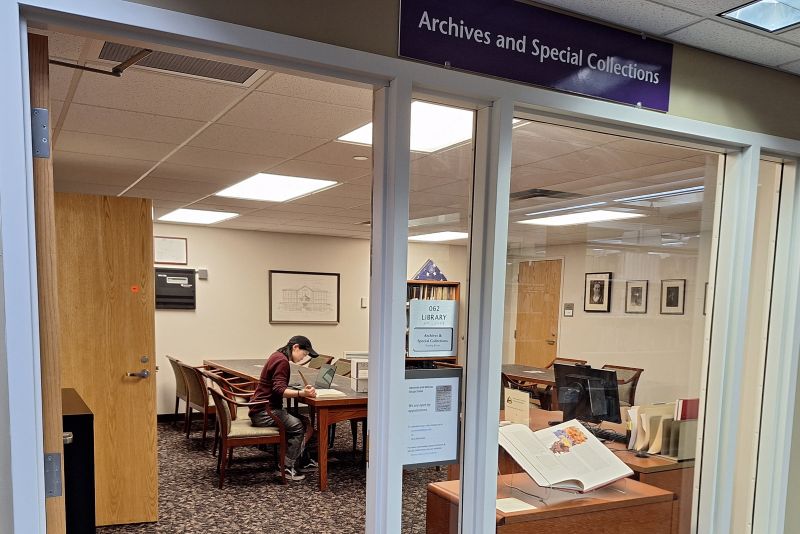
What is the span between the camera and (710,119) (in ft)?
7.04

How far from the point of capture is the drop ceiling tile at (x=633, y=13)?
5.71 feet

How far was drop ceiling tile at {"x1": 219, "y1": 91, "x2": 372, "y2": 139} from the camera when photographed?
2523 millimetres

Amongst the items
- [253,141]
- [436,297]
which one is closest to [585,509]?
[436,297]

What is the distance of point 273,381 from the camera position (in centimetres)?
478

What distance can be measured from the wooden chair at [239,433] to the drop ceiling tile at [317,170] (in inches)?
77.8

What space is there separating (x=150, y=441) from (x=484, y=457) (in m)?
2.90

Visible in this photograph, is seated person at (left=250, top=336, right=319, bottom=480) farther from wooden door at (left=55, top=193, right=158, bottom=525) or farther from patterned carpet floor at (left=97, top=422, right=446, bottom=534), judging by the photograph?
wooden door at (left=55, top=193, right=158, bottom=525)

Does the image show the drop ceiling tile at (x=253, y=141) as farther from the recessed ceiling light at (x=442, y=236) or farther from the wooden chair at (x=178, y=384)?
the wooden chair at (x=178, y=384)

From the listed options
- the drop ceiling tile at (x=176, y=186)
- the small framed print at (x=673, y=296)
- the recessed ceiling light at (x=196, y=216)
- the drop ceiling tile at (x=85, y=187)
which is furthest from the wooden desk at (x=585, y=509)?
the recessed ceiling light at (x=196, y=216)

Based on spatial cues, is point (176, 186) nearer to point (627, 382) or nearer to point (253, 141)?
point (253, 141)

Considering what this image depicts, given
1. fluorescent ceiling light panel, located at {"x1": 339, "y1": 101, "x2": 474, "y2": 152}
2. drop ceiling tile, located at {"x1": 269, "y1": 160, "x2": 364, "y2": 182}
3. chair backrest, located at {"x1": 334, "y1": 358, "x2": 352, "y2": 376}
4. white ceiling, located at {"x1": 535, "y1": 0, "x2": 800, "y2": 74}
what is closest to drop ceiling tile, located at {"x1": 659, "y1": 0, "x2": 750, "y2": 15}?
white ceiling, located at {"x1": 535, "y1": 0, "x2": 800, "y2": 74}

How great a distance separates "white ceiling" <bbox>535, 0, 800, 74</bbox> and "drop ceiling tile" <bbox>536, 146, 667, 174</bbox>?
637mm

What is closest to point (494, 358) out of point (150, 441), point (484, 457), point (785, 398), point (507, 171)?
point (484, 457)

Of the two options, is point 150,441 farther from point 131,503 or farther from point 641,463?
point 641,463
